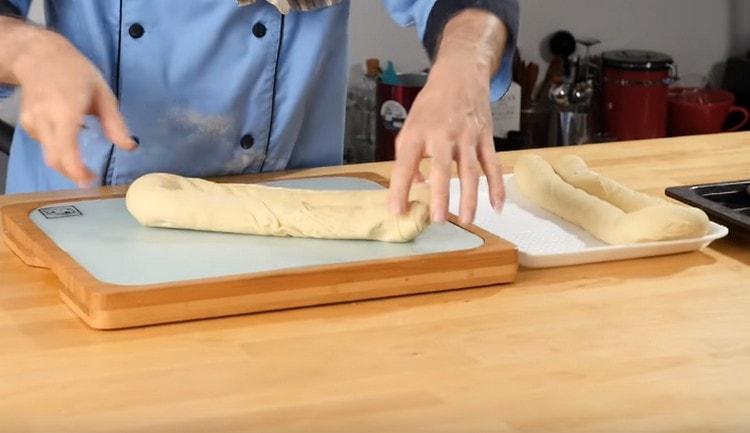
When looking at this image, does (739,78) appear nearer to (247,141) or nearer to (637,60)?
(637,60)

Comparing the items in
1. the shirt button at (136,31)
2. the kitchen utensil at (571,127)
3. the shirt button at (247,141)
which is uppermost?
the shirt button at (136,31)

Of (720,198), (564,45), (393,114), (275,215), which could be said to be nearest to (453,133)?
(275,215)

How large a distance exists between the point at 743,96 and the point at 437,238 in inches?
75.2

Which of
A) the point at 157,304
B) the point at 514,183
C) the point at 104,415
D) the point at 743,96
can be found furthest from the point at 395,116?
the point at 104,415

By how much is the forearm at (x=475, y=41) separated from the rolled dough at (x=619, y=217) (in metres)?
0.14

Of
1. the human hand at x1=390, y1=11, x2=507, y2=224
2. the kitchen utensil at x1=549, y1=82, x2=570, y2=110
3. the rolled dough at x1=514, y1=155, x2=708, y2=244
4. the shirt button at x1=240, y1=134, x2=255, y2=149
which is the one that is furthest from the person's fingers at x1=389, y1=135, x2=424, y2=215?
the kitchen utensil at x1=549, y1=82, x2=570, y2=110

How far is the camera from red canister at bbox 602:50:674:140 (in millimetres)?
2703

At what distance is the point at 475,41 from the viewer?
1274mm

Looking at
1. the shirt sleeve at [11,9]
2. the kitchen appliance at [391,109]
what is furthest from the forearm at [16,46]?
the kitchen appliance at [391,109]

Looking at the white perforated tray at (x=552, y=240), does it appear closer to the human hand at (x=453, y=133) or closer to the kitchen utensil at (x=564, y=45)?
the human hand at (x=453, y=133)

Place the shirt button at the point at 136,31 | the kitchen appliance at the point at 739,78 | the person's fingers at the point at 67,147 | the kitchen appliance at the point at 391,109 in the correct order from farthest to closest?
the kitchen appliance at the point at 739,78, the kitchen appliance at the point at 391,109, the shirt button at the point at 136,31, the person's fingers at the point at 67,147

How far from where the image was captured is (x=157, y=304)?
103 centimetres

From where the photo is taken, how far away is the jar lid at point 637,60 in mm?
2691

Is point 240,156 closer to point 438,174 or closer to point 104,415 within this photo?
point 438,174
